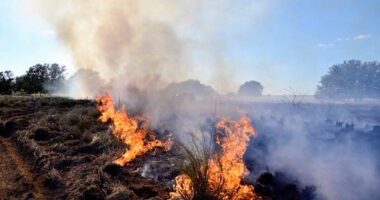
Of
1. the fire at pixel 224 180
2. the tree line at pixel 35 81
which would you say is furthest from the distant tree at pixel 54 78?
the fire at pixel 224 180

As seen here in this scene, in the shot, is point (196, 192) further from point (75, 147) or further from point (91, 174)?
point (75, 147)

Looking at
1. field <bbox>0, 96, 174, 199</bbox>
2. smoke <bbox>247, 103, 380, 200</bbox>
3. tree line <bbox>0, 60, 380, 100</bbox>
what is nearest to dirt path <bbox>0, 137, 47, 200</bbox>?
field <bbox>0, 96, 174, 199</bbox>

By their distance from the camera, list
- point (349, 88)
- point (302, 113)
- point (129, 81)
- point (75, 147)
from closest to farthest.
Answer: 1. point (75, 147)
2. point (302, 113)
3. point (129, 81)
4. point (349, 88)

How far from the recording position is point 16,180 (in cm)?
1099

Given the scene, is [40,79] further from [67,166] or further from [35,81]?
[67,166]

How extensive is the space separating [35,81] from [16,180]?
150 ft

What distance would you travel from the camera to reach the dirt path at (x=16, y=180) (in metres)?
9.72

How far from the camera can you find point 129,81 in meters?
25.7

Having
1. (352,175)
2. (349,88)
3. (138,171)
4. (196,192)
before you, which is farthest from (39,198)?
(349,88)

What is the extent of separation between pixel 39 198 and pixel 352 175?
331 inches

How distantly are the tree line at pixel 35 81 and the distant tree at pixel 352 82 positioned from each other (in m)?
33.5

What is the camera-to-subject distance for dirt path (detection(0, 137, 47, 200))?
9.72 m

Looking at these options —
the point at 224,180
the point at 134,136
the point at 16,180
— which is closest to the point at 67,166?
the point at 16,180

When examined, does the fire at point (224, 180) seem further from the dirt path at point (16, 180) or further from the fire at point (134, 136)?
the dirt path at point (16, 180)
